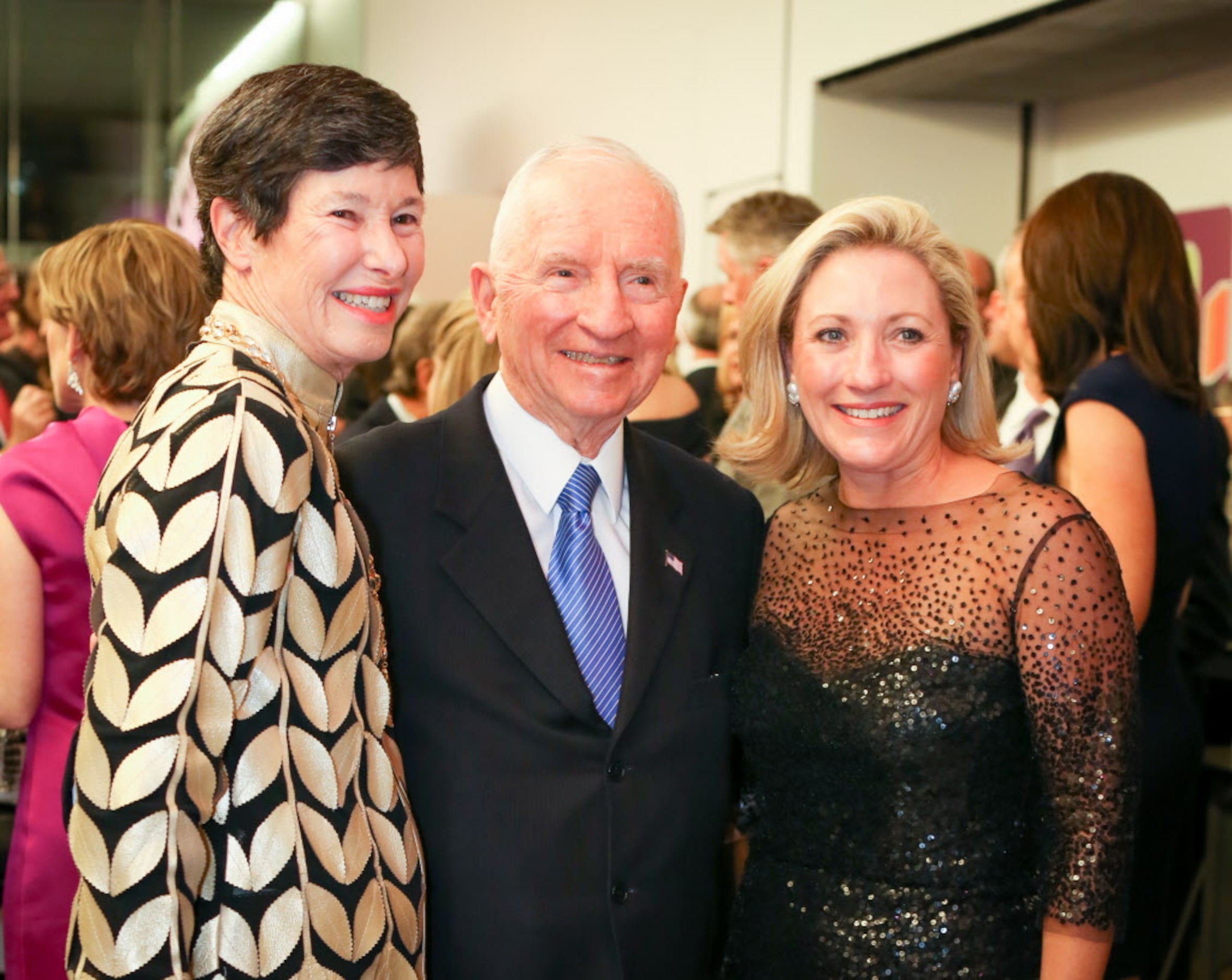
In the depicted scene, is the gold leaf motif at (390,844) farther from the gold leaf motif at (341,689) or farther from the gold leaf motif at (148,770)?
the gold leaf motif at (148,770)

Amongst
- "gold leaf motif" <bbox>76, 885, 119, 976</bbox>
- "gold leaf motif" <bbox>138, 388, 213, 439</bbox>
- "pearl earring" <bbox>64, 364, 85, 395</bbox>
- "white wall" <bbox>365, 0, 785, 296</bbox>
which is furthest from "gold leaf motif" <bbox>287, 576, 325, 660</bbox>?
"white wall" <bbox>365, 0, 785, 296</bbox>

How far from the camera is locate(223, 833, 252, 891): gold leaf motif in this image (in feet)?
5.00

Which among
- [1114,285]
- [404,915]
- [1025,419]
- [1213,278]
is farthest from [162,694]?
[1213,278]

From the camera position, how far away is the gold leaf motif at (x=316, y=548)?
1.56m

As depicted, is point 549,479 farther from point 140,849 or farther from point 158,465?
point 140,849

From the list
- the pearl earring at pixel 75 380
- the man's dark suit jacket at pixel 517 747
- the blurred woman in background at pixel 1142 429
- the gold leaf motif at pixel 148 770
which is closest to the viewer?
the gold leaf motif at pixel 148 770

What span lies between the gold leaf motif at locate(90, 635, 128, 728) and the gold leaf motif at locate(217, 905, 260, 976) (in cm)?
Answer: 24

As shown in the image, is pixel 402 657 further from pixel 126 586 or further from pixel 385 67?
pixel 385 67

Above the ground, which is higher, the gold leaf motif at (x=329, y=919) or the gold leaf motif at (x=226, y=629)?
the gold leaf motif at (x=226, y=629)

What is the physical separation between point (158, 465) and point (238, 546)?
0.38 feet

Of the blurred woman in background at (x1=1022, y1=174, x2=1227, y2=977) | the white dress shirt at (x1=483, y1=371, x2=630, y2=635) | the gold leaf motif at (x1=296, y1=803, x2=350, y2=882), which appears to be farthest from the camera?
the blurred woman in background at (x1=1022, y1=174, x2=1227, y2=977)

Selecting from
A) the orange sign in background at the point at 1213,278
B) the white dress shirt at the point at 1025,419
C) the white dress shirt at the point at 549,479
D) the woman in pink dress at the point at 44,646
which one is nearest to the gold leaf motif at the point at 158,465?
the white dress shirt at the point at 549,479

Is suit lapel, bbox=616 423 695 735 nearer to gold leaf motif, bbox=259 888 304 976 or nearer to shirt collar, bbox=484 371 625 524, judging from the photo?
shirt collar, bbox=484 371 625 524

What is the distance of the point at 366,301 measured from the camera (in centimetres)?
173
